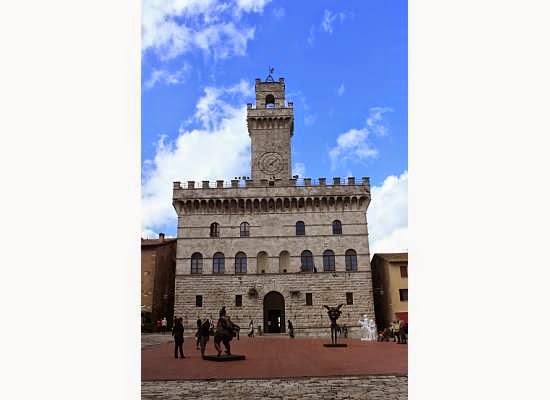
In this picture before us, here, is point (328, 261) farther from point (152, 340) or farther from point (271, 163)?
point (152, 340)

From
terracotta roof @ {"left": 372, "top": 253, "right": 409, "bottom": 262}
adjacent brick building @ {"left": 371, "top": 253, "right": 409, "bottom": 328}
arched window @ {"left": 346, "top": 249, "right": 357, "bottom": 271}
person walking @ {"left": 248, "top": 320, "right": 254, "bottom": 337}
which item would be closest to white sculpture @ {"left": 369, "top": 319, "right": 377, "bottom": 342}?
adjacent brick building @ {"left": 371, "top": 253, "right": 409, "bottom": 328}

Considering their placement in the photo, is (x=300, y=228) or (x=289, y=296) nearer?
(x=289, y=296)

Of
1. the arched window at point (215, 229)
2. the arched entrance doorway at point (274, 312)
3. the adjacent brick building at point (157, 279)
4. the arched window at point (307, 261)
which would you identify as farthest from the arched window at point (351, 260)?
the adjacent brick building at point (157, 279)

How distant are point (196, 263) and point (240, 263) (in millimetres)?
2987

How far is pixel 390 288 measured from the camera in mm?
29250

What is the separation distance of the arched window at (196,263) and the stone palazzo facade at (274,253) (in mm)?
67

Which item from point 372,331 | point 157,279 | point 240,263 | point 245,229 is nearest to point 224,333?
Result: point 372,331

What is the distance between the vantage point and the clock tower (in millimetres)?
33469

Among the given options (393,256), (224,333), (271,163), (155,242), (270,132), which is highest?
(270,132)

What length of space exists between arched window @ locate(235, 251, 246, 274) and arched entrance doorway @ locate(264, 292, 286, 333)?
7.81ft
